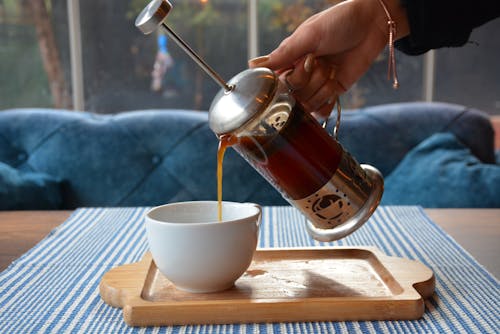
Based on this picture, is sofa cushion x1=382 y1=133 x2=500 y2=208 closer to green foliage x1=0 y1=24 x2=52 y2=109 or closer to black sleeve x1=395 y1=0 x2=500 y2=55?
black sleeve x1=395 y1=0 x2=500 y2=55

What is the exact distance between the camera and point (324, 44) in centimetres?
103

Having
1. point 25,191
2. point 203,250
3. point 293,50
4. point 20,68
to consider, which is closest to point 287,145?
point 203,250

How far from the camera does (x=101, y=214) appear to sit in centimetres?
121

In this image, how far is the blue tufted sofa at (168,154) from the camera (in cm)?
196

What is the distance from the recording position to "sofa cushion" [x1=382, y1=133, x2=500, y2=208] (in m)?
1.82

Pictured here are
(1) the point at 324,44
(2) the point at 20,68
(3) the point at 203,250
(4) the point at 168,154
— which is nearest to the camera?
(3) the point at 203,250

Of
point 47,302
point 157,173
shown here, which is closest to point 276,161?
point 47,302

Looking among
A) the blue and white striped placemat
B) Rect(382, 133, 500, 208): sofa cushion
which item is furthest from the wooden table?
Rect(382, 133, 500, 208): sofa cushion

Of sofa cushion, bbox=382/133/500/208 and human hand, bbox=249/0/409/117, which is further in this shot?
sofa cushion, bbox=382/133/500/208

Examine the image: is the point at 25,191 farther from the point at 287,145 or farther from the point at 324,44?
the point at 287,145

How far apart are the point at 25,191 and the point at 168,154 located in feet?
1.59

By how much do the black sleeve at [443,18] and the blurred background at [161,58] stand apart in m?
2.17

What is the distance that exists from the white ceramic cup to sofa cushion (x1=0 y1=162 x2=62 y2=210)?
52.3 inches

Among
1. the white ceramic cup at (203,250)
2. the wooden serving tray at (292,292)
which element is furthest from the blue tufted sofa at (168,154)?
the white ceramic cup at (203,250)
